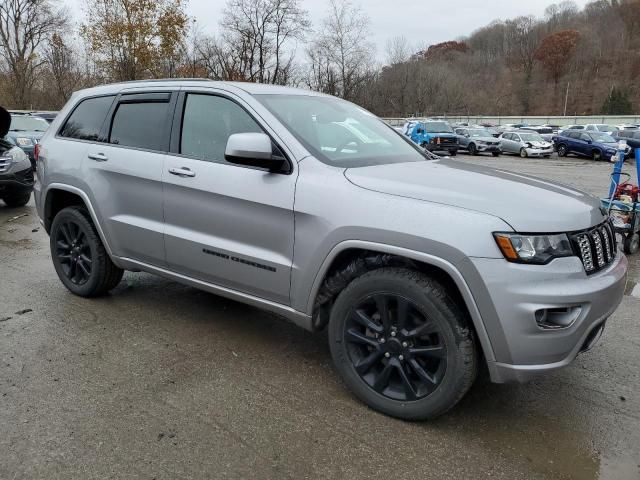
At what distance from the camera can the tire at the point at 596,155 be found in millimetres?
26950

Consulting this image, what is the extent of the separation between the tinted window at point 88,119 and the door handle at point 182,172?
101cm

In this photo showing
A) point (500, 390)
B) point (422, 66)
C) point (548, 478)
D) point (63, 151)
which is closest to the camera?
point (548, 478)

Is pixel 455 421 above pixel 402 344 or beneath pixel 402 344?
beneath

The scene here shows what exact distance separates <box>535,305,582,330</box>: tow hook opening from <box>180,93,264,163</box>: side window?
199 cm

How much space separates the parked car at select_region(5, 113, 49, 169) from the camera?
13.8 meters

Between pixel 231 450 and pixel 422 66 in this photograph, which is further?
pixel 422 66

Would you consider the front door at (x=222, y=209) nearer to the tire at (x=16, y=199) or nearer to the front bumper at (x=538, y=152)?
the tire at (x=16, y=199)

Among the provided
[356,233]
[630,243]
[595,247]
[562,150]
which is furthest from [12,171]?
[562,150]

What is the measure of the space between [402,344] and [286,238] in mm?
900

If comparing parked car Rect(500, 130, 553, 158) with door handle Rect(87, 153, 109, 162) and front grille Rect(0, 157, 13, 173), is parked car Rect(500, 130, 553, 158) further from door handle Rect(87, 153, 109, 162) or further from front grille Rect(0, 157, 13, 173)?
door handle Rect(87, 153, 109, 162)

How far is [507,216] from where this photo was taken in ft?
8.32

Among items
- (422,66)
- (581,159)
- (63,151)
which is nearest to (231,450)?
(63,151)

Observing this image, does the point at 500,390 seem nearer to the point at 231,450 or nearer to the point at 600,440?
the point at 600,440

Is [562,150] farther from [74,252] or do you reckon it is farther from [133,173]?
[133,173]
